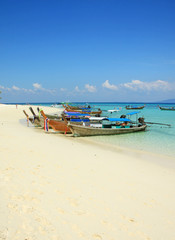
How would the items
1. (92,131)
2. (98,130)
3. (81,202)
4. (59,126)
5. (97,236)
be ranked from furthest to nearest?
(59,126), (98,130), (92,131), (81,202), (97,236)

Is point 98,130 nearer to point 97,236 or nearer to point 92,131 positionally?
point 92,131

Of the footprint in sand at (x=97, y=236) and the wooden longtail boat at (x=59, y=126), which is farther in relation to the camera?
the wooden longtail boat at (x=59, y=126)

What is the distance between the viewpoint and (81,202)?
392 cm

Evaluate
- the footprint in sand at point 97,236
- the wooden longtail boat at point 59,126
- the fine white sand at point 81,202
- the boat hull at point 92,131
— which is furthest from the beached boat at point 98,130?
the footprint in sand at point 97,236

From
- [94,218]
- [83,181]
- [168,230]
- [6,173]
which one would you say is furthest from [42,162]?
[168,230]

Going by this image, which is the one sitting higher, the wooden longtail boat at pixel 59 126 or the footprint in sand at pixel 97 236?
the wooden longtail boat at pixel 59 126

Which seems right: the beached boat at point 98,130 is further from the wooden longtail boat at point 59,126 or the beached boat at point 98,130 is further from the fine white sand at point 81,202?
the fine white sand at point 81,202

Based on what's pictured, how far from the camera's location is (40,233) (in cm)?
280

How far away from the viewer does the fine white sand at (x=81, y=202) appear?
118 inches

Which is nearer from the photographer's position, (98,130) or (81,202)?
(81,202)

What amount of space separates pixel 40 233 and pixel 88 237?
0.81m

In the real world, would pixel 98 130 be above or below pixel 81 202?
above

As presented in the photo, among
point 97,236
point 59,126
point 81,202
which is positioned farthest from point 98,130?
point 97,236

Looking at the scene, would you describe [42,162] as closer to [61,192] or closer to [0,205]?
[61,192]
